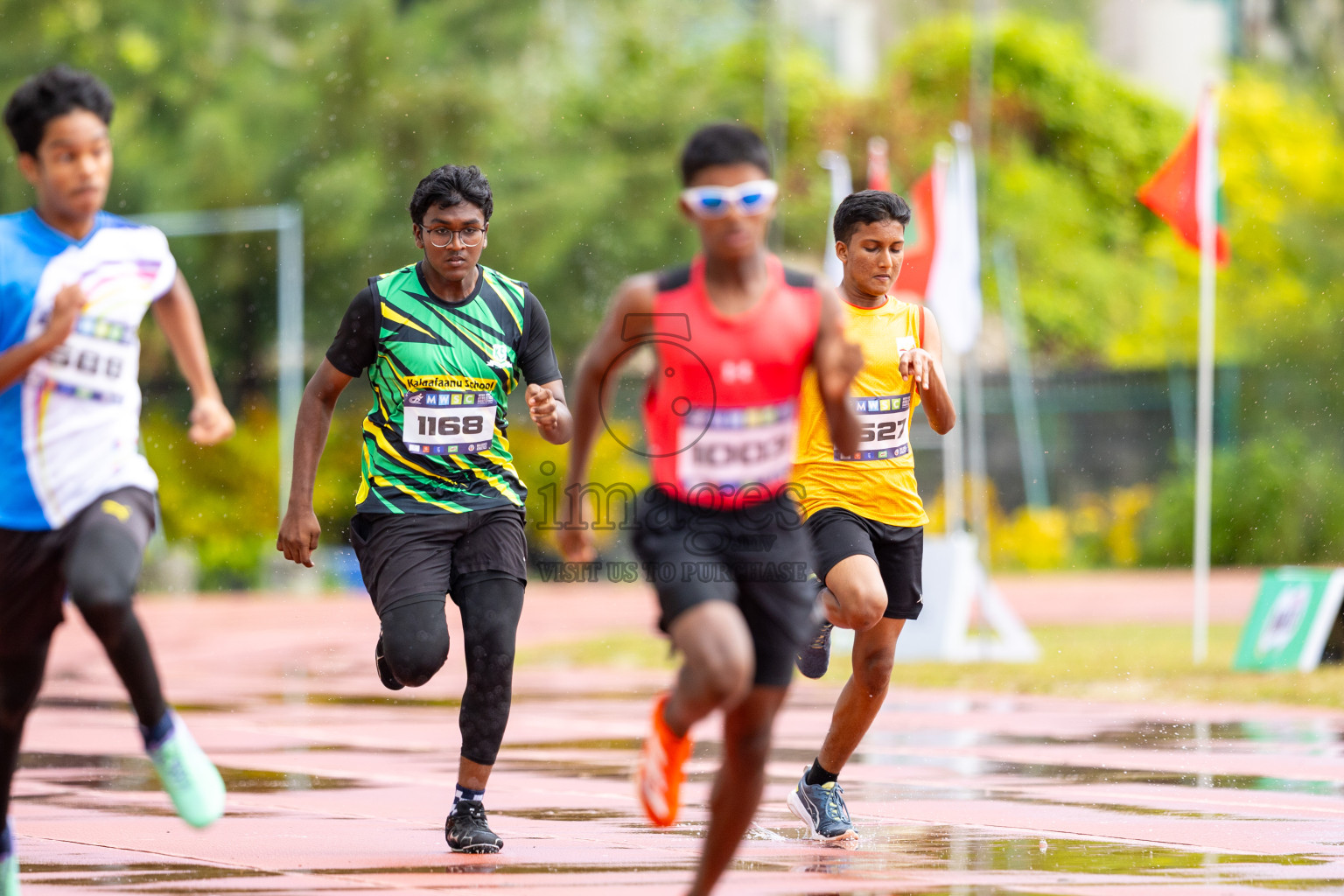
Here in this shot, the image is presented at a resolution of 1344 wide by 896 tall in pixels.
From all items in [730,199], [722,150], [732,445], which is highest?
[722,150]

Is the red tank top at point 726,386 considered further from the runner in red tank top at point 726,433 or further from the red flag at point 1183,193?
the red flag at point 1183,193

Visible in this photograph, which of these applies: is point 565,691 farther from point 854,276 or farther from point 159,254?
Result: point 159,254

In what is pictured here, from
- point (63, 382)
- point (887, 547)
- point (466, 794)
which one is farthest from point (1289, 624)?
point (63, 382)

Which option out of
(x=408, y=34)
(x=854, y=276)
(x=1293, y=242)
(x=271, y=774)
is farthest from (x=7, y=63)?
(x=854, y=276)

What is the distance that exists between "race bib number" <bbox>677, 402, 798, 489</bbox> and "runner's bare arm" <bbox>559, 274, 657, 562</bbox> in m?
0.25

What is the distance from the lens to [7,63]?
108ft

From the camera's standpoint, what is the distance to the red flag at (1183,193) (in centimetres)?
1602

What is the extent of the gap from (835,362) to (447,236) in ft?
6.52

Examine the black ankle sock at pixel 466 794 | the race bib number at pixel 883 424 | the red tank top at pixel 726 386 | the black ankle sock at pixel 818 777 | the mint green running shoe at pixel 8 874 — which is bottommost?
the mint green running shoe at pixel 8 874

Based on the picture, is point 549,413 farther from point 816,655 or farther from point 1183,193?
point 1183,193

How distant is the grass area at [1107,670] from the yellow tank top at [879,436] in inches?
251

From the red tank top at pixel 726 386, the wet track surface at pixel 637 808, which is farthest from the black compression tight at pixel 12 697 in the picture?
the red tank top at pixel 726 386

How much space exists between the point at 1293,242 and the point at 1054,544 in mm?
6053

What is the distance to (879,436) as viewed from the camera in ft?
22.5
